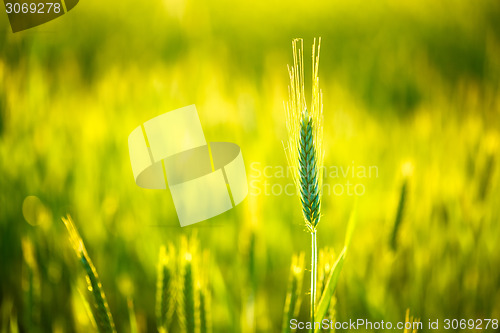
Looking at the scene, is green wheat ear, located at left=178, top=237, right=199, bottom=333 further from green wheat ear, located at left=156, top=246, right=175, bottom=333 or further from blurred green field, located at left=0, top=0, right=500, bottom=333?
blurred green field, located at left=0, top=0, right=500, bottom=333

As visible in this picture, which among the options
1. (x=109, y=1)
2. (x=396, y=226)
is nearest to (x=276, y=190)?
(x=396, y=226)

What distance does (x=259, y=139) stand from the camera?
79 centimetres

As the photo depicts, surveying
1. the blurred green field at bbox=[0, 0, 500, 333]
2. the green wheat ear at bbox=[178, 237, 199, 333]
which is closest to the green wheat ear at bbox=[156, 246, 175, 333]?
the green wheat ear at bbox=[178, 237, 199, 333]

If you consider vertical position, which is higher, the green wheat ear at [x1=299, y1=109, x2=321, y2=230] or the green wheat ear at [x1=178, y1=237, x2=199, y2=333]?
the green wheat ear at [x1=299, y1=109, x2=321, y2=230]

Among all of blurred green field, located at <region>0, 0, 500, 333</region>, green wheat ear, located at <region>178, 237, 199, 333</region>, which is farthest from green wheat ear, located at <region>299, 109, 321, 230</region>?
blurred green field, located at <region>0, 0, 500, 333</region>

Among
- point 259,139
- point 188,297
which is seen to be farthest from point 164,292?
point 259,139

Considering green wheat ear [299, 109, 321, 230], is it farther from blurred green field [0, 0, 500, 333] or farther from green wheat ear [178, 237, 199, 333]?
blurred green field [0, 0, 500, 333]

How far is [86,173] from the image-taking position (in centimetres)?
77

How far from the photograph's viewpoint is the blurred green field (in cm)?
62

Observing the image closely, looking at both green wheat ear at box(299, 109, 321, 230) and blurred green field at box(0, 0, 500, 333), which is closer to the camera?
green wheat ear at box(299, 109, 321, 230)

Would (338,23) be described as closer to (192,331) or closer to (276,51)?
(276,51)

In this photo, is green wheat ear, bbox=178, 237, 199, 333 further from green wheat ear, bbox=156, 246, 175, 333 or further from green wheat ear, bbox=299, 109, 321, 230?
green wheat ear, bbox=299, 109, 321, 230

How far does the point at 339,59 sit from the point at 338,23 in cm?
7

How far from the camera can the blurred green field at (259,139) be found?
623mm
